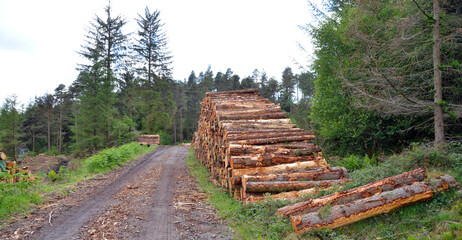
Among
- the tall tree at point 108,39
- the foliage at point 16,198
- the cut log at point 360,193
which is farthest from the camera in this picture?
the tall tree at point 108,39


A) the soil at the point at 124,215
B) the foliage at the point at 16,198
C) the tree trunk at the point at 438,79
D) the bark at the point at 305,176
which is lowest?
→ the soil at the point at 124,215

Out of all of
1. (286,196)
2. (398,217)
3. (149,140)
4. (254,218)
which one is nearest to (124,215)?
(254,218)

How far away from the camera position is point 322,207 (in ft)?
13.7

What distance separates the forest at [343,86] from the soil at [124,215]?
224 inches

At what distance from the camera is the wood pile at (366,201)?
3.93 metres

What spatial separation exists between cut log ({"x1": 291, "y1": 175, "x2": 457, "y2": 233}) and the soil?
1492 mm

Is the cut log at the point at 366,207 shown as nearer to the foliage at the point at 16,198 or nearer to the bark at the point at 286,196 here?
the bark at the point at 286,196

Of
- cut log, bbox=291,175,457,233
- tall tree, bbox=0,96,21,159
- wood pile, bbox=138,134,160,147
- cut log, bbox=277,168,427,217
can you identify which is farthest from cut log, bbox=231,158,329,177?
tall tree, bbox=0,96,21,159

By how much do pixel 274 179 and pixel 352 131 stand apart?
7442 millimetres

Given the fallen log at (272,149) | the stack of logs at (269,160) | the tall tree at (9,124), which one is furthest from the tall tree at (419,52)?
the tall tree at (9,124)

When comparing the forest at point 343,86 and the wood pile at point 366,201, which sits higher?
the forest at point 343,86

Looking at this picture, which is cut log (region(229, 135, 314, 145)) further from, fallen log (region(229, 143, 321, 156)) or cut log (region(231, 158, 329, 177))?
cut log (region(231, 158, 329, 177))

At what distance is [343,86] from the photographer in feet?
Result: 27.1

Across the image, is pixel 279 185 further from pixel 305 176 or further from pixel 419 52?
pixel 419 52
